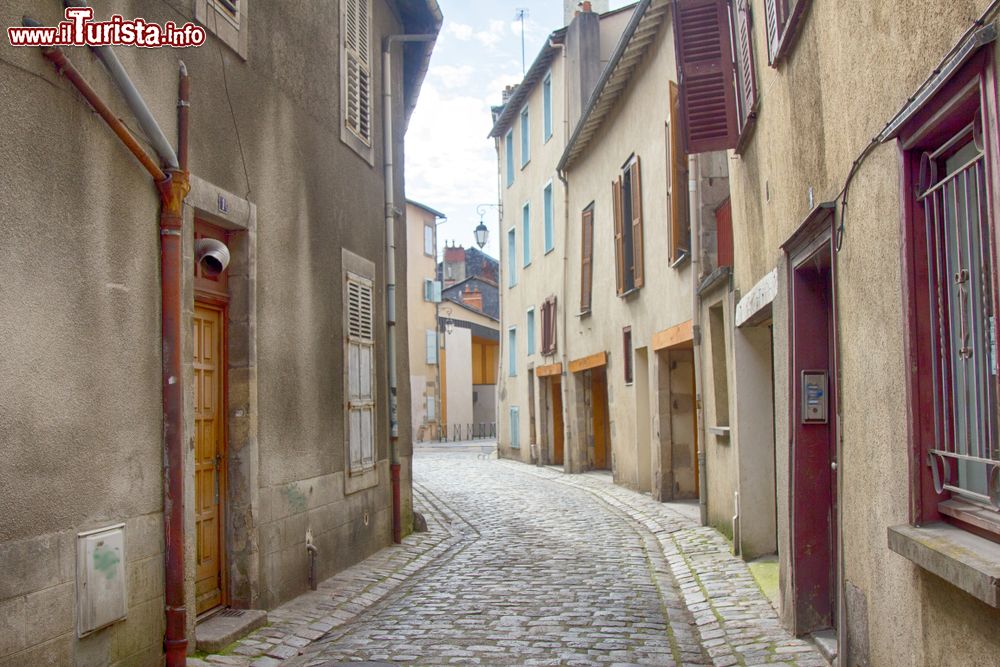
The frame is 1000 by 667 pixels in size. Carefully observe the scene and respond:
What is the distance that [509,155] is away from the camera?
28234mm

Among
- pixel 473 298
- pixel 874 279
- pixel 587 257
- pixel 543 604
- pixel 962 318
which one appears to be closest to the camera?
pixel 962 318

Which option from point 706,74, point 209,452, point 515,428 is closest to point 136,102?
point 209,452

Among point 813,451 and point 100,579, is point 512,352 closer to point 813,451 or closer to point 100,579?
point 813,451

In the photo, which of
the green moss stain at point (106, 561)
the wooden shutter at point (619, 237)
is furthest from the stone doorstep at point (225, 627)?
the wooden shutter at point (619, 237)

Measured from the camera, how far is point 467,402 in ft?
149

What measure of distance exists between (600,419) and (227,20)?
15.1 meters

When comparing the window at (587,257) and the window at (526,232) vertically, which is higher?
the window at (526,232)

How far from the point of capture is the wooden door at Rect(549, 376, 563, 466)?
77.3 ft

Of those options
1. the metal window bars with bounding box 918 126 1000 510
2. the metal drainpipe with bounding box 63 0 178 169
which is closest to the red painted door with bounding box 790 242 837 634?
the metal window bars with bounding box 918 126 1000 510

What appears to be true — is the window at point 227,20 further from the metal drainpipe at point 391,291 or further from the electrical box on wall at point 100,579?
the metal drainpipe at point 391,291

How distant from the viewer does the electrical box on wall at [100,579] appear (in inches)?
197

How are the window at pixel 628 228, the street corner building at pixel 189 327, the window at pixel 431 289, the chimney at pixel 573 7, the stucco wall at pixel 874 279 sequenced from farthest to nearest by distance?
1. the window at pixel 431 289
2. the chimney at pixel 573 7
3. the window at pixel 628 228
4. the street corner building at pixel 189 327
5. the stucco wall at pixel 874 279

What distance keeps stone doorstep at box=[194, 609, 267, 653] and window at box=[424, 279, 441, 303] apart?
112 ft

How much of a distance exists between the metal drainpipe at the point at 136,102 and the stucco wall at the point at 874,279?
138 inches
